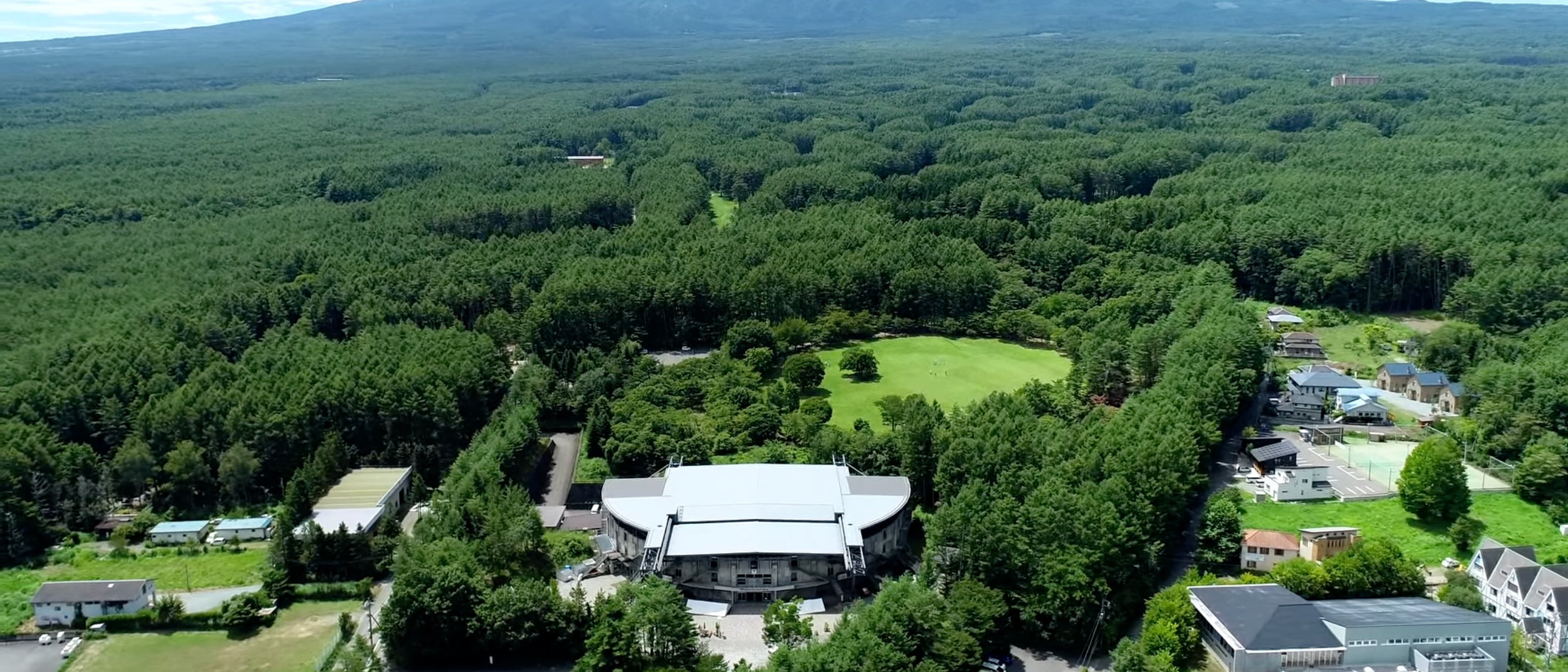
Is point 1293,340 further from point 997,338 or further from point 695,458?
point 695,458

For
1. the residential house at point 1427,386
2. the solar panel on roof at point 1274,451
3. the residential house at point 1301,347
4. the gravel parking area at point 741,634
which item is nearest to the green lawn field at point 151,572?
the gravel parking area at point 741,634

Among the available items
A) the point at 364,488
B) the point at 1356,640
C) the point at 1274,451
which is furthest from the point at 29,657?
the point at 1274,451

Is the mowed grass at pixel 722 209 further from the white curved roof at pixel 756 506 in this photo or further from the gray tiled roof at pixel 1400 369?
the gray tiled roof at pixel 1400 369

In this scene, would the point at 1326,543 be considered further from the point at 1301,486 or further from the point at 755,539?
the point at 755,539

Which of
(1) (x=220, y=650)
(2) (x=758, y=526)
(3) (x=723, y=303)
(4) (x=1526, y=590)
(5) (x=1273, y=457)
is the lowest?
(1) (x=220, y=650)

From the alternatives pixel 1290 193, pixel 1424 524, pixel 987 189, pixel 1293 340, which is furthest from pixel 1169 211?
pixel 1424 524

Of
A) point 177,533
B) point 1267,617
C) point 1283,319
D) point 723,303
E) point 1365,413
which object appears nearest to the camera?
point 1267,617
